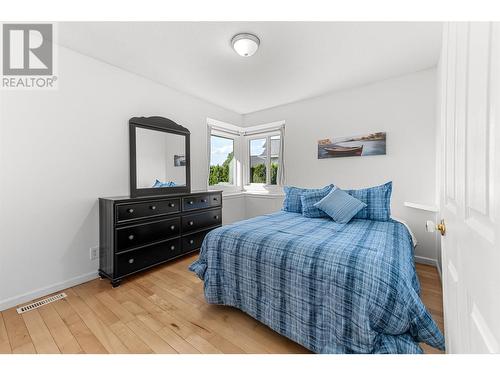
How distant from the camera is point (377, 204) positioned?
8.07 feet

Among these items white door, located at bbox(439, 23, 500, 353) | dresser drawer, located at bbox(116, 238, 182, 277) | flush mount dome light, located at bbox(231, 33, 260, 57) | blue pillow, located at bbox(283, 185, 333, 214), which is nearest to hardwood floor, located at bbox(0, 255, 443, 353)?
dresser drawer, located at bbox(116, 238, 182, 277)

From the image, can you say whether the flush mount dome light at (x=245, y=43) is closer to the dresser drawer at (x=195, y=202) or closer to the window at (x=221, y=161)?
the dresser drawer at (x=195, y=202)

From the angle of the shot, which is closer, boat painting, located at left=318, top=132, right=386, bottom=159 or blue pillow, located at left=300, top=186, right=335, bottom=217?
blue pillow, located at left=300, top=186, right=335, bottom=217

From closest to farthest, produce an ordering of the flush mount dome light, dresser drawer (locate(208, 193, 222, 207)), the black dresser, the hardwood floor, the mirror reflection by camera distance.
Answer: the hardwood floor
the flush mount dome light
the black dresser
the mirror reflection
dresser drawer (locate(208, 193, 222, 207))

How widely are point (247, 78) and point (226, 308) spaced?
271 cm

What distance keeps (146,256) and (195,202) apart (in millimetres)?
932

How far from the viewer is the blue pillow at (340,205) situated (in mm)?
2338

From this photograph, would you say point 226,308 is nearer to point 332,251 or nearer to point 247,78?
point 332,251

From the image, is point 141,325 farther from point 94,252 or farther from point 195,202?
point 195,202

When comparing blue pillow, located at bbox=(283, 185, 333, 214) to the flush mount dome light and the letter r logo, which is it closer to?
the flush mount dome light

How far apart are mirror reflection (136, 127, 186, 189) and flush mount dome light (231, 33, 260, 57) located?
1558mm

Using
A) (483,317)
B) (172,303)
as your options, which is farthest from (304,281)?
(172,303)

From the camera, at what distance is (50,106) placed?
213 cm

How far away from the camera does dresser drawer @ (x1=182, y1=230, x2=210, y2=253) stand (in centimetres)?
296
